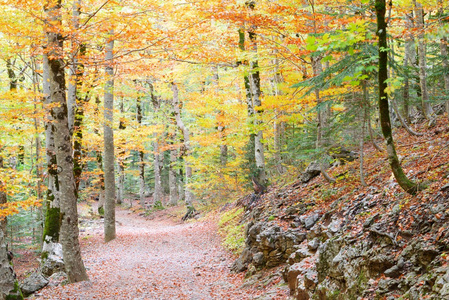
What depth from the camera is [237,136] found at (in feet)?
55.3

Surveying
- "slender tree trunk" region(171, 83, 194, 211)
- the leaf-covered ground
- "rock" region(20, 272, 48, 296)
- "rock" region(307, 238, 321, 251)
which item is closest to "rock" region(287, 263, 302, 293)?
"rock" region(307, 238, 321, 251)

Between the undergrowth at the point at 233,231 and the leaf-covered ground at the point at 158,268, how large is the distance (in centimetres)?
30

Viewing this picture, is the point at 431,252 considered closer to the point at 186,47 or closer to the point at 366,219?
the point at 366,219

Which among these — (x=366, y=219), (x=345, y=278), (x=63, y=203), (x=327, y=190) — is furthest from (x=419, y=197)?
(x=63, y=203)

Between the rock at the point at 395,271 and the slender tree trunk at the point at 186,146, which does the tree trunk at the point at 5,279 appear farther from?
the slender tree trunk at the point at 186,146

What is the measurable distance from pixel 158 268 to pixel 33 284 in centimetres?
340

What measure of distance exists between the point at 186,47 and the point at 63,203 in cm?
A: 734

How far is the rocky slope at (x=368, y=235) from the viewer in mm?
3704

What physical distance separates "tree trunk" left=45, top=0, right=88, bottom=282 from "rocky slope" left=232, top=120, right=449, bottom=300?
13.8 ft

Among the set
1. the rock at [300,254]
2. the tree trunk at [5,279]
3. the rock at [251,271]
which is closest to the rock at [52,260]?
the tree trunk at [5,279]

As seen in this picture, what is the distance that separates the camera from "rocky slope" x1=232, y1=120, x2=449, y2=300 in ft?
12.2

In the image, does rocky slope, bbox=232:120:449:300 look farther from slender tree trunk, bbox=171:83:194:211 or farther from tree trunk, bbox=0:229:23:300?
slender tree trunk, bbox=171:83:194:211

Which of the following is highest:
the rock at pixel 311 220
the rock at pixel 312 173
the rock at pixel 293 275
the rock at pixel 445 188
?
the rock at pixel 445 188

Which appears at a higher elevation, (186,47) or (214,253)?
(186,47)
